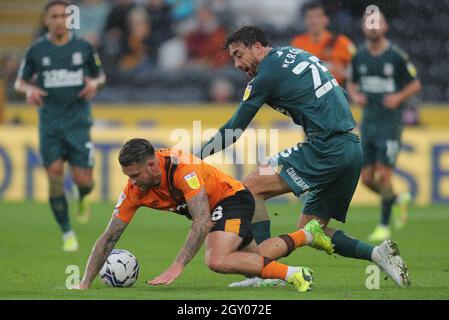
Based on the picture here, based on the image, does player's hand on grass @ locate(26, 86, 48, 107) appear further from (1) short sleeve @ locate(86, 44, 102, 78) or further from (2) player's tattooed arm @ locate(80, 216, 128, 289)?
(2) player's tattooed arm @ locate(80, 216, 128, 289)

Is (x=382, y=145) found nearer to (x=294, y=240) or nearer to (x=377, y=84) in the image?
(x=377, y=84)

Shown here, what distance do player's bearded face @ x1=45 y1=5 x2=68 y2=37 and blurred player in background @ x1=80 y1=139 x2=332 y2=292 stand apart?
424 centimetres

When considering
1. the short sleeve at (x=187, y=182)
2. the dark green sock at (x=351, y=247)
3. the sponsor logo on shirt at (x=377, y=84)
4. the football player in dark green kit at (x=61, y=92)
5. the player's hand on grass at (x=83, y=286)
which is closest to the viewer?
the short sleeve at (x=187, y=182)

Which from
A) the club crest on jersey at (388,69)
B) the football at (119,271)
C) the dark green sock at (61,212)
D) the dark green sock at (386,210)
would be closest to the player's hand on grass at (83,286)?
the football at (119,271)

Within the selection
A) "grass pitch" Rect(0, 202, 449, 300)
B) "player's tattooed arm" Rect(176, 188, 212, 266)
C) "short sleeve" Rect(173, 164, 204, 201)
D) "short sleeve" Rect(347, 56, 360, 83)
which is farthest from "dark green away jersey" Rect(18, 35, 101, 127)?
"player's tattooed arm" Rect(176, 188, 212, 266)

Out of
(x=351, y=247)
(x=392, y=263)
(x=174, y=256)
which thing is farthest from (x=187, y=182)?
(x=174, y=256)

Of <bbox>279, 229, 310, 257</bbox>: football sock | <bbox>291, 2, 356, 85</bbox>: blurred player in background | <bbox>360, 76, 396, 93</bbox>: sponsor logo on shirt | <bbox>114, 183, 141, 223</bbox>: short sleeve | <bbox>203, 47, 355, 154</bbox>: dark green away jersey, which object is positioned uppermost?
<bbox>291, 2, 356, 85</bbox>: blurred player in background

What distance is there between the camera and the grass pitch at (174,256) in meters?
7.84

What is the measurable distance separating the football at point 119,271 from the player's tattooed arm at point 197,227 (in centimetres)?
75

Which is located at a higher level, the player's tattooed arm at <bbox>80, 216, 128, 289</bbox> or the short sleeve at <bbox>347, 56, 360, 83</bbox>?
the short sleeve at <bbox>347, 56, 360, 83</bbox>

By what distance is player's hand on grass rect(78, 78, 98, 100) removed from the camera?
39.4ft

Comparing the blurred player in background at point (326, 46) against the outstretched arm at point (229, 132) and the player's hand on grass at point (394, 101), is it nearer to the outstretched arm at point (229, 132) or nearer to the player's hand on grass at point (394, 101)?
the player's hand on grass at point (394, 101)
